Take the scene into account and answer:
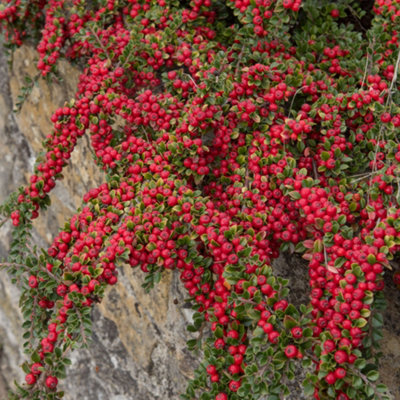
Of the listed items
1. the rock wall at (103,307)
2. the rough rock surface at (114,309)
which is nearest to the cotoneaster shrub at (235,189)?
the rough rock surface at (114,309)

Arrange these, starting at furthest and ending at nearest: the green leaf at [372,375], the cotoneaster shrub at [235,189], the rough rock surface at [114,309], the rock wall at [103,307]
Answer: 1. the rock wall at [103,307]
2. the rough rock surface at [114,309]
3. the cotoneaster shrub at [235,189]
4. the green leaf at [372,375]

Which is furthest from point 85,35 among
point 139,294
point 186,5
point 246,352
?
point 246,352

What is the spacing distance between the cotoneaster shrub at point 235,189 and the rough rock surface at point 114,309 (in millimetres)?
400

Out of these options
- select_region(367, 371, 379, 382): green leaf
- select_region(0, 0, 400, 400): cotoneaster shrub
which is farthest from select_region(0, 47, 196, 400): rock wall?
select_region(367, 371, 379, 382): green leaf

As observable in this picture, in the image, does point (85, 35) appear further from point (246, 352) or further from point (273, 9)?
point (246, 352)

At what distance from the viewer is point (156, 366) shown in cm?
267

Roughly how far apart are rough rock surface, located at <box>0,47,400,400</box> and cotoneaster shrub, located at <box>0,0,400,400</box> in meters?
0.40

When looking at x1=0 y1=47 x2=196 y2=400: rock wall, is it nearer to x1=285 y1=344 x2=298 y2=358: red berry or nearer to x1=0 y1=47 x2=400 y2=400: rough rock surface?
x1=0 y1=47 x2=400 y2=400: rough rock surface

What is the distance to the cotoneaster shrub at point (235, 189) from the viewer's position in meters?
1.68

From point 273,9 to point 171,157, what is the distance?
2.79 ft

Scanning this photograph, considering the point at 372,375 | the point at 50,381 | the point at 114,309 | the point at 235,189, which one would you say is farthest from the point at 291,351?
the point at 114,309

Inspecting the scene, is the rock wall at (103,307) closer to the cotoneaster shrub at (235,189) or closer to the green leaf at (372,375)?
the cotoneaster shrub at (235,189)

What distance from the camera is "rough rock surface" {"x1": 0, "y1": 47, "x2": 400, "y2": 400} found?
228cm

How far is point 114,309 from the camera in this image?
9.61 feet
